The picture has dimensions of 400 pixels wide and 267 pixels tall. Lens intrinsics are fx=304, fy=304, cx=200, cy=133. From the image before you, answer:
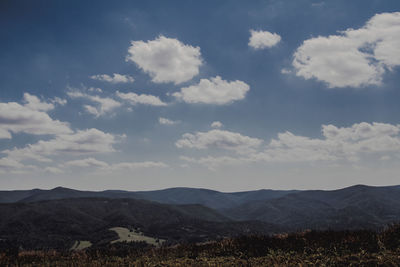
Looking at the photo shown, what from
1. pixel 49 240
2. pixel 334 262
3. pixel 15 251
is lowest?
pixel 49 240

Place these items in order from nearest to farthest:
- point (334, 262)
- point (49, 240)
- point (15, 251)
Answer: point (334, 262) < point (15, 251) < point (49, 240)

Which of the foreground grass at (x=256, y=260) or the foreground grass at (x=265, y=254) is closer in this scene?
the foreground grass at (x=256, y=260)

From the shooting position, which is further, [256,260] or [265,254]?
[265,254]

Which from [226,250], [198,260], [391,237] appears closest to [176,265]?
[198,260]

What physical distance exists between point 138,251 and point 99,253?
5.77ft

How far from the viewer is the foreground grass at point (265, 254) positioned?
977cm

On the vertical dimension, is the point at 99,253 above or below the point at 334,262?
below

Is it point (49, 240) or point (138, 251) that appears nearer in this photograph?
point (138, 251)

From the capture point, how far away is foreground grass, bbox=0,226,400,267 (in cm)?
977

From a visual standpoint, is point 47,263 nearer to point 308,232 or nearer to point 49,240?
point 308,232

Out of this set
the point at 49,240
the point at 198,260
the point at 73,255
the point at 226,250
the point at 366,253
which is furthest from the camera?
the point at 49,240

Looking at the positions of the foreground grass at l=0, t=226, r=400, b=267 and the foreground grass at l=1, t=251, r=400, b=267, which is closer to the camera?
the foreground grass at l=1, t=251, r=400, b=267

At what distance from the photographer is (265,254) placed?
37.9ft

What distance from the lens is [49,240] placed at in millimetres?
183000
